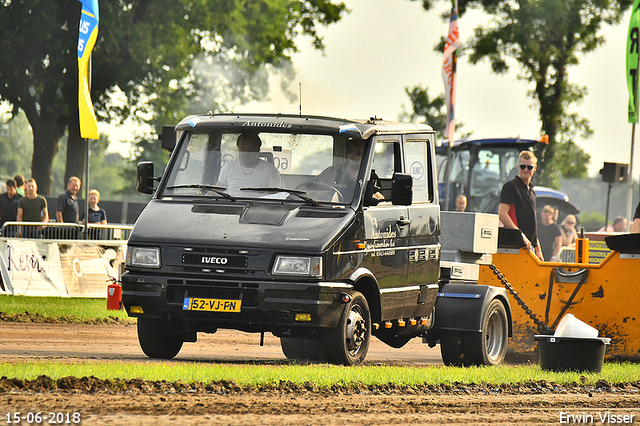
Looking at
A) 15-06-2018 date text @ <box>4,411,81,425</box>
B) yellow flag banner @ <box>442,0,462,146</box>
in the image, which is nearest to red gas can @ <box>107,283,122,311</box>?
15-06-2018 date text @ <box>4,411,81,425</box>

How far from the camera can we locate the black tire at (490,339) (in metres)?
11.5

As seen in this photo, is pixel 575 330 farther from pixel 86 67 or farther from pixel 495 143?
pixel 495 143

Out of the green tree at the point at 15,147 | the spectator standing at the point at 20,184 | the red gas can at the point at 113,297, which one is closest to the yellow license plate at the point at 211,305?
the red gas can at the point at 113,297

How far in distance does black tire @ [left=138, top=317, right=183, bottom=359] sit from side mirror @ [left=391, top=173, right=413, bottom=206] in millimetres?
2575

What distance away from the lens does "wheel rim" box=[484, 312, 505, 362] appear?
1198 centimetres

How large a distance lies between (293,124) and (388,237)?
1.47 meters

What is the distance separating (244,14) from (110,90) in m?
7.58

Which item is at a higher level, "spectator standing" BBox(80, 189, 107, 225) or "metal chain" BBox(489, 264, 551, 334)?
"spectator standing" BBox(80, 189, 107, 225)

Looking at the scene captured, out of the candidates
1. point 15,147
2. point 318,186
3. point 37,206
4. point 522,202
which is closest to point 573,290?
point 522,202

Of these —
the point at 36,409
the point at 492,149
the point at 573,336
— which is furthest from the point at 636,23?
the point at 36,409

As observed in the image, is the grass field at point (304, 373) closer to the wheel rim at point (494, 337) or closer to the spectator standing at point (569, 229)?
the wheel rim at point (494, 337)

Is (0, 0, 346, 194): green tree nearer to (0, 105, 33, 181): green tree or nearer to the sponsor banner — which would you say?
the sponsor banner

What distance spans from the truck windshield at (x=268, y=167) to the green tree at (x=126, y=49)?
3053cm

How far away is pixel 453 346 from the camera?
11.6m
